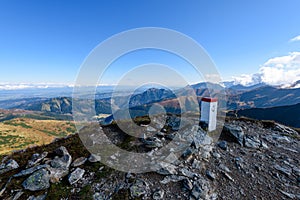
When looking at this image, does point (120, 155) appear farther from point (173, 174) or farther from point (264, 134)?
point (264, 134)

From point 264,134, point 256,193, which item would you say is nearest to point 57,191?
point 256,193

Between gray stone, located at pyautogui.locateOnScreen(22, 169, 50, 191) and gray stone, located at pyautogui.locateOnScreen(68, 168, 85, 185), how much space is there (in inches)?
42.0

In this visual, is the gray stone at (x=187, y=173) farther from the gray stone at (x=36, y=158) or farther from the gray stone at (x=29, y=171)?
the gray stone at (x=36, y=158)

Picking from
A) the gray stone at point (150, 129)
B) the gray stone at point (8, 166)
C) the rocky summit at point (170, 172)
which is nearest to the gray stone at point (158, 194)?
the rocky summit at point (170, 172)

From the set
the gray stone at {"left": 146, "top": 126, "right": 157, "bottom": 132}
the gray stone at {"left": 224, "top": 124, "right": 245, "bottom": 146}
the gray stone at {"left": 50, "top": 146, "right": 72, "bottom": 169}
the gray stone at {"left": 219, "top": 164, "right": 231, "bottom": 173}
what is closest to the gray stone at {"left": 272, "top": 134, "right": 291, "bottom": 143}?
the gray stone at {"left": 224, "top": 124, "right": 245, "bottom": 146}

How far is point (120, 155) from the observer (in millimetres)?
11094

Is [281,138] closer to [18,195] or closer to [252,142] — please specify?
[252,142]

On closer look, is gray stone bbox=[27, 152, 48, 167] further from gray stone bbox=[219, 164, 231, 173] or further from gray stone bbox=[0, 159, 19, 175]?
gray stone bbox=[219, 164, 231, 173]

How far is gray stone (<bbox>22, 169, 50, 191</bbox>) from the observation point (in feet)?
27.1

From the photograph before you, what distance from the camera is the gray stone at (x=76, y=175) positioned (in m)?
8.78

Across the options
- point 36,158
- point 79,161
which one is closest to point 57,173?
point 79,161

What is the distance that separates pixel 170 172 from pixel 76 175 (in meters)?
5.20

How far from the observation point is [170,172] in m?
9.22

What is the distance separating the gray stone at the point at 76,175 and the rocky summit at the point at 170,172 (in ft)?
0.16
